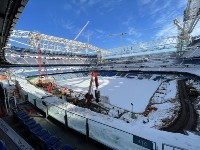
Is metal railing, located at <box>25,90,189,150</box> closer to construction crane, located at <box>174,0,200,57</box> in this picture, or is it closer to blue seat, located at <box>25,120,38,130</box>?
blue seat, located at <box>25,120,38,130</box>

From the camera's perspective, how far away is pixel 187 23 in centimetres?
5503

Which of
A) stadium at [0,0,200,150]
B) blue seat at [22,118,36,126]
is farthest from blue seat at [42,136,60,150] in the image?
blue seat at [22,118,36,126]

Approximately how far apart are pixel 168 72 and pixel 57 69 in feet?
136

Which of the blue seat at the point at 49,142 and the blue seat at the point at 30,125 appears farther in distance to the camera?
the blue seat at the point at 30,125

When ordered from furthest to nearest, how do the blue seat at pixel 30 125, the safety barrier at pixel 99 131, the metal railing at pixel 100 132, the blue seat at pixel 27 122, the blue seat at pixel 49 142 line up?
the blue seat at pixel 27 122 < the blue seat at pixel 30 125 < the blue seat at pixel 49 142 < the safety barrier at pixel 99 131 < the metal railing at pixel 100 132

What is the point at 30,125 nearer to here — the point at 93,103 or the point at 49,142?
the point at 49,142

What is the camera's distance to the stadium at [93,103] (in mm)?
10188

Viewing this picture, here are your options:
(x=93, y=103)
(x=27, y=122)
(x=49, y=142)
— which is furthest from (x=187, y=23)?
(x=49, y=142)

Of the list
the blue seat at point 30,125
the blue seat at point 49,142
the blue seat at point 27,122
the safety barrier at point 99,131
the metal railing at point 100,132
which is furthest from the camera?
the blue seat at point 27,122

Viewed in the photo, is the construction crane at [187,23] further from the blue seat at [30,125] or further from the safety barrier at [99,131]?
the blue seat at [30,125]

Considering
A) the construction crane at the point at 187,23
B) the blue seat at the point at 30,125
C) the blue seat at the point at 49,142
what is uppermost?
the construction crane at the point at 187,23

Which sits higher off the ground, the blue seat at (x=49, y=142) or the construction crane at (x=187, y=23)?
the construction crane at (x=187, y=23)

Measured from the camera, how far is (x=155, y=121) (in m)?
23.8

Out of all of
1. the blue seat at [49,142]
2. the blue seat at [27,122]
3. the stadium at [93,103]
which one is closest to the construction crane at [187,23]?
the stadium at [93,103]
